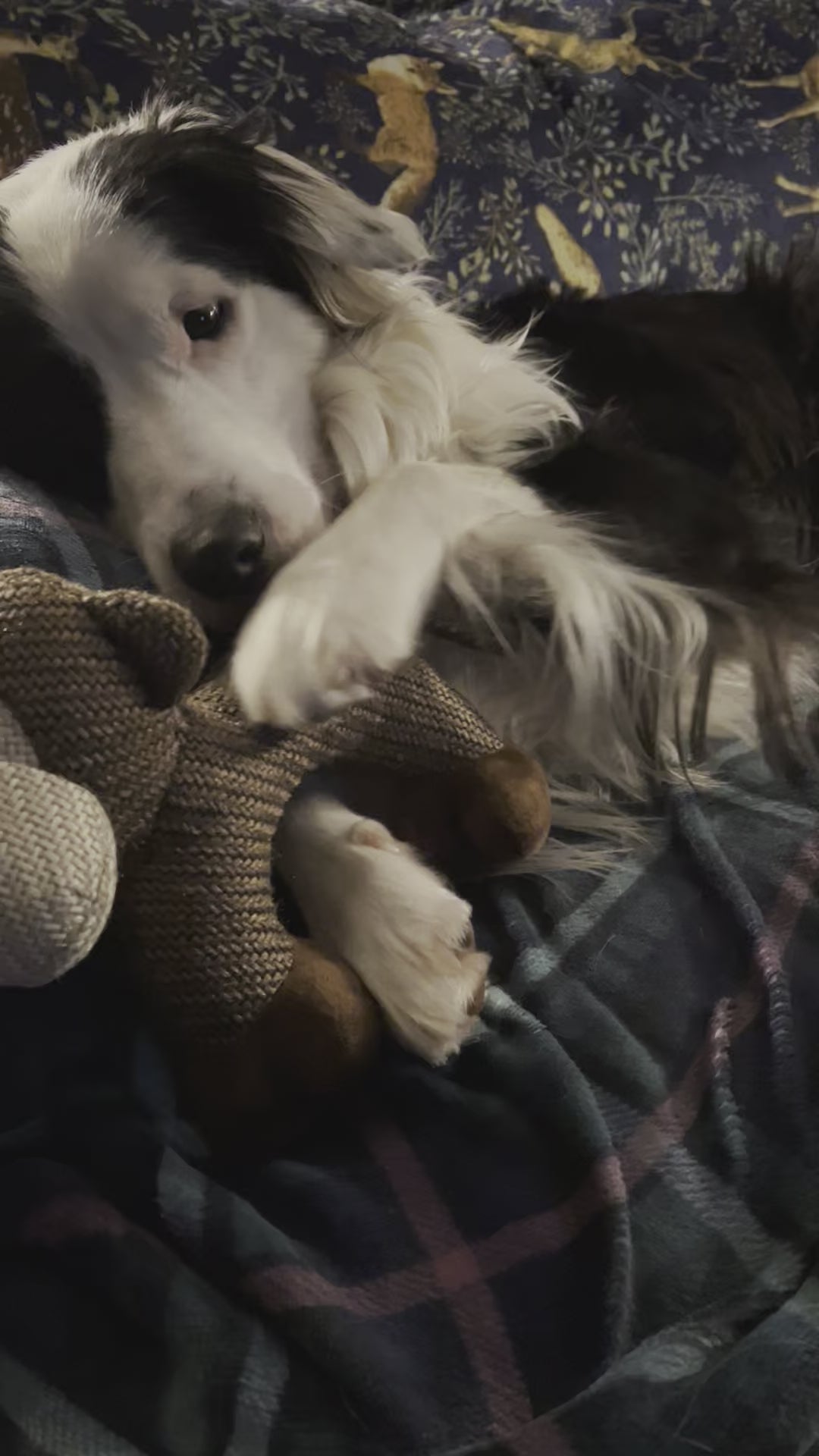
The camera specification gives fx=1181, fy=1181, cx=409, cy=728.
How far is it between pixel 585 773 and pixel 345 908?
386mm

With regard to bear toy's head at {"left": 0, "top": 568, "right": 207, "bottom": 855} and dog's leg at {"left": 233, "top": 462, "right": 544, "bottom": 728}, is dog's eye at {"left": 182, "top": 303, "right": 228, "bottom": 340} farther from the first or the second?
bear toy's head at {"left": 0, "top": 568, "right": 207, "bottom": 855}

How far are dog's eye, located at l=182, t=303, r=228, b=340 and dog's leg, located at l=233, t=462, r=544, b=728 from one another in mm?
222

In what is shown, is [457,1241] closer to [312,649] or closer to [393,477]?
[312,649]

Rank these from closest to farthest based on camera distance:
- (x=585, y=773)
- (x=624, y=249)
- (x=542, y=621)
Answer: (x=542, y=621), (x=585, y=773), (x=624, y=249)

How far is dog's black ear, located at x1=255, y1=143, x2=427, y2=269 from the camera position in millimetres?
1148

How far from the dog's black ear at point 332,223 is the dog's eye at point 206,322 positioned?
0.14 m

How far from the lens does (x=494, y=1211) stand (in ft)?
2.21

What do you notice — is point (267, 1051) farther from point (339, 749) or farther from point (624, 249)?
point (624, 249)

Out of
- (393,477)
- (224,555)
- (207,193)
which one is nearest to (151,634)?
(224,555)

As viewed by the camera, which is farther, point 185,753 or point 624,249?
point 624,249

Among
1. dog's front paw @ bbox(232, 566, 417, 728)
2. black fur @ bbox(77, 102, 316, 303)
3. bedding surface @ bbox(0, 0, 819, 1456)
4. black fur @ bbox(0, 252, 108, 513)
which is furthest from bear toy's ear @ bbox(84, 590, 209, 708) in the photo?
black fur @ bbox(77, 102, 316, 303)

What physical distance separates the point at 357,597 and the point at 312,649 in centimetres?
7

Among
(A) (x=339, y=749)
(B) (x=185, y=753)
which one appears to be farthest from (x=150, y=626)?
(A) (x=339, y=749)

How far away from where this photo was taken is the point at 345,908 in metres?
0.81
